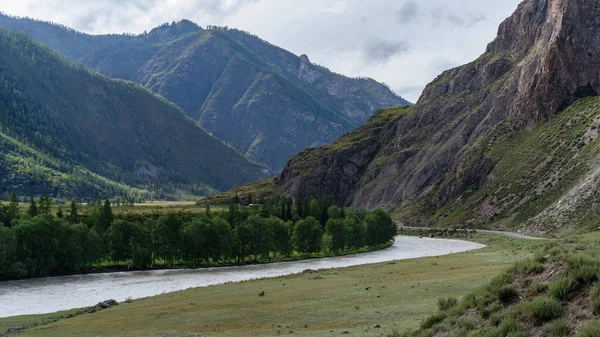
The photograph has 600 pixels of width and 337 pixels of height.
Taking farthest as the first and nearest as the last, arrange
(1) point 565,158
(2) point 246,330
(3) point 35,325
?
(1) point 565,158 < (3) point 35,325 < (2) point 246,330

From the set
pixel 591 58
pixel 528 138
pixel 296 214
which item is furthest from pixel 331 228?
pixel 591 58

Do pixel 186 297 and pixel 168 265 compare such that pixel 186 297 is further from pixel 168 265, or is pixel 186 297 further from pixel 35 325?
pixel 168 265

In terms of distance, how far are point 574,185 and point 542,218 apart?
13956 mm

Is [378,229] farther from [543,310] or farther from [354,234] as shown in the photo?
[543,310]

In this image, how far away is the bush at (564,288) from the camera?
52.7 feet

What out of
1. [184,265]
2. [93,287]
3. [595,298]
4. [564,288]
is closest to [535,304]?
[564,288]

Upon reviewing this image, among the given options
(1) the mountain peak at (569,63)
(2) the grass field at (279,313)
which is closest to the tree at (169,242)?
(2) the grass field at (279,313)

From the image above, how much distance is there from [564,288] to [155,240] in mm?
108269

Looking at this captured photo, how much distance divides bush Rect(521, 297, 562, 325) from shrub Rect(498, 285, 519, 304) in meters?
1.82

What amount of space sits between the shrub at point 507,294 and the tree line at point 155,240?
93.5 metres

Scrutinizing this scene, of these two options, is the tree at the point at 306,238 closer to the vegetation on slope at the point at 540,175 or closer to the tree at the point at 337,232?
the tree at the point at 337,232

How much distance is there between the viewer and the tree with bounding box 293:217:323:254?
131375 millimetres

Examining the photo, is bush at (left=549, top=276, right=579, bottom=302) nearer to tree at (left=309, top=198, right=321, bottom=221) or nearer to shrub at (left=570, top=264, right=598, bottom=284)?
shrub at (left=570, top=264, right=598, bottom=284)

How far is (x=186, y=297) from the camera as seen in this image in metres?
54.8
